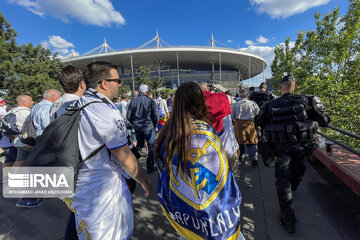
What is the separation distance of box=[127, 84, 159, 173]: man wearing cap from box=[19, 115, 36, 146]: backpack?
1.89 metres

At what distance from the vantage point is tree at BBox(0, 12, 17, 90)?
1365cm

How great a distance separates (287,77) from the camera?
A: 2424 millimetres

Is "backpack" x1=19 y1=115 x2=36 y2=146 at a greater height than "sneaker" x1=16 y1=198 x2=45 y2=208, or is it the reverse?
"backpack" x1=19 y1=115 x2=36 y2=146

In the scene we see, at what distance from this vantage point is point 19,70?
14648 mm

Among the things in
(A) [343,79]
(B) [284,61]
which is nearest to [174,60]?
(B) [284,61]

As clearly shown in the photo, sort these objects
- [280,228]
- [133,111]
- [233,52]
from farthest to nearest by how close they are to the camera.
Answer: [233,52]
[133,111]
[280,228]

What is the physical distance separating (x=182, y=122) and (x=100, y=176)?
0.80 m

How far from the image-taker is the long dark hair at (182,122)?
1.16 m

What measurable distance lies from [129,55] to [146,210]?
135 feet

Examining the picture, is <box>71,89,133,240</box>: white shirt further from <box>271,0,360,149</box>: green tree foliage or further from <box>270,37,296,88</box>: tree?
<box>270,37,296,88</box>: tree

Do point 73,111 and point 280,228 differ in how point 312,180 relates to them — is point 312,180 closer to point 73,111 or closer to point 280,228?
point 280,228

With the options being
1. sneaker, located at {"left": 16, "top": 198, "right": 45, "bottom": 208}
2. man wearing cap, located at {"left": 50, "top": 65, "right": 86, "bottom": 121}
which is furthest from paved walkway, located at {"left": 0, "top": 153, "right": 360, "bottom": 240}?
man wearing cap, located at {"left": 50, "top": 65, "right": 86, "bottom": 121}

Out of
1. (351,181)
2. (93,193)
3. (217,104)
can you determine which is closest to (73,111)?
(93,193)

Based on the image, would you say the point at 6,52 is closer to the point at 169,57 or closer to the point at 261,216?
the point at 261,216
